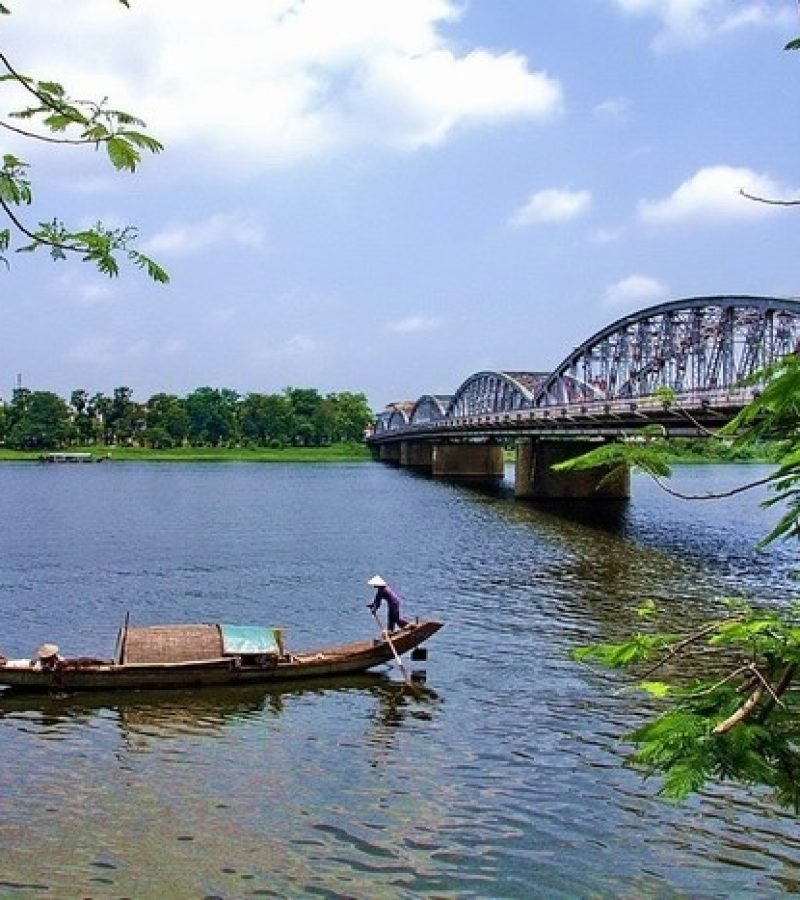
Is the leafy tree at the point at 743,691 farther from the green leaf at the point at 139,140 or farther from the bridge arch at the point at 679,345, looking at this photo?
the bridge arch at the point at 679,345

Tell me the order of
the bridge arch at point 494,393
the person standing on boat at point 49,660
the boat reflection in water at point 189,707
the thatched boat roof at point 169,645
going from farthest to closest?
1. the bridge arch at point 494,393
2. the thatched boat roof at point 169,645
3. the person standing on boat at point 49,660
4. the boat reflection in water at point 189,707

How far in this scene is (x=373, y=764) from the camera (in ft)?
58.0

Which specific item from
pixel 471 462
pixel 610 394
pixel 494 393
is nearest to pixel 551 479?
pixel 610 394

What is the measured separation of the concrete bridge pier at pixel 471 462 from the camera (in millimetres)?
132875

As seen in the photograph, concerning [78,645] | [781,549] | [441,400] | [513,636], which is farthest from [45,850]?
[441,400]

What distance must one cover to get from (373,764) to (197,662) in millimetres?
6405

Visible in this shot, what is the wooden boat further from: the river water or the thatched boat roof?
the river water

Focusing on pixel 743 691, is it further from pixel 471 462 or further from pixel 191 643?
pixel 471 462

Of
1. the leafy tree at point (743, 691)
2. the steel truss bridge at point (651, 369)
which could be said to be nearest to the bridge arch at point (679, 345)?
the steel truss bridge at point (651, 369)

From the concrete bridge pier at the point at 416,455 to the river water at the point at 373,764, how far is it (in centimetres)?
12137

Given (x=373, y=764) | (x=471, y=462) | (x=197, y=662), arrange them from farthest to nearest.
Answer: (x=471, y=462) < (x=197, y=662) < (x=373, y=764)

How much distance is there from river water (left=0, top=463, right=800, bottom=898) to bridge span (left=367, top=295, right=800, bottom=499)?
26.1 feet

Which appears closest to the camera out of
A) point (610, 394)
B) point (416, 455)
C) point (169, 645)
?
point (169, 645)

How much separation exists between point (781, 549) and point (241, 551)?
2623 cm
